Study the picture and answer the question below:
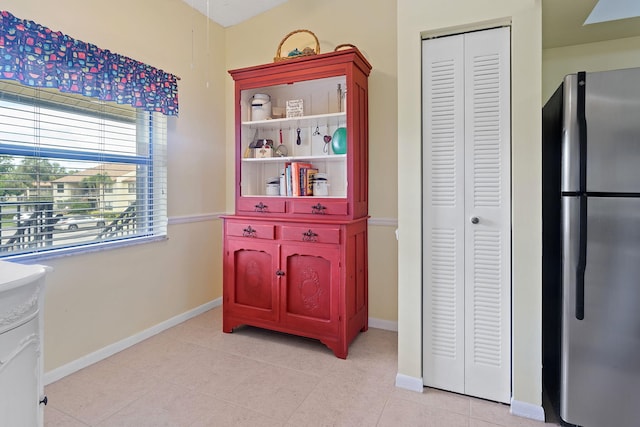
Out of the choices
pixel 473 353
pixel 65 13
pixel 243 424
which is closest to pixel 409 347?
pixel 473 353

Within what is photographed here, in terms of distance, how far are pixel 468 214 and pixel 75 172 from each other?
96.9 inches

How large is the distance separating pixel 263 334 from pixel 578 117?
2.49m

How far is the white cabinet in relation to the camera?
1009 mm

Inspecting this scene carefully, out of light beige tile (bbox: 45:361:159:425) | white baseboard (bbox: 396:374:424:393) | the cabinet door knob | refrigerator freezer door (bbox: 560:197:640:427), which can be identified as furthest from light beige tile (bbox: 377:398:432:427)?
the cabinet door knob

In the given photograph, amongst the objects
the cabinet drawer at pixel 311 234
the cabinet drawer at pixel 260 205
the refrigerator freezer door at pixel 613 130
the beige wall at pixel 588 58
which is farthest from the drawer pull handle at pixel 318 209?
Answer: the beige wall at pixel 588 58

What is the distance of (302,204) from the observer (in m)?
2.62

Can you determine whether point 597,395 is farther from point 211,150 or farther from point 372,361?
point 211,150

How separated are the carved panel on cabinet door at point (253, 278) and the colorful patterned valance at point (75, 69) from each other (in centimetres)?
131

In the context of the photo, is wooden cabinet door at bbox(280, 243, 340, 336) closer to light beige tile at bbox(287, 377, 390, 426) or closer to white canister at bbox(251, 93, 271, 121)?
light beige tile at bbox(287, 377, 390, 426)

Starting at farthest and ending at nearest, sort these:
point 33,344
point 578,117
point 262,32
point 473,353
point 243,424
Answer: point 262,32 < point 473,353 < point 243,424 < point 578,117 < point 33,344

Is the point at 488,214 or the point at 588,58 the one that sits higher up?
the point at 588,58

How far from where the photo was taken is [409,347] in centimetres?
199

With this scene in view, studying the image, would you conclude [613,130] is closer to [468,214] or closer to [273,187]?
[468,214]

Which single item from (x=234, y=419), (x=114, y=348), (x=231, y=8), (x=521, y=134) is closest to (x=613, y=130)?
(x=521, y=134)
